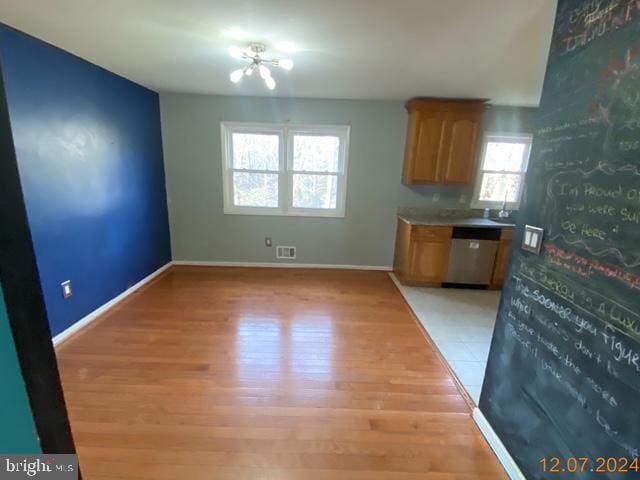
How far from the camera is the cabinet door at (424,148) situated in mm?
3490

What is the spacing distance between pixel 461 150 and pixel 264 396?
11.2ft

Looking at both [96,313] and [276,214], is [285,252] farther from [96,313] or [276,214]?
[96,313]

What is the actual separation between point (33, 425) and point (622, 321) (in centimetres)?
164

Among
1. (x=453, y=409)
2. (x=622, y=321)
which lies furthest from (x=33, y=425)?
(x=453, y=409)

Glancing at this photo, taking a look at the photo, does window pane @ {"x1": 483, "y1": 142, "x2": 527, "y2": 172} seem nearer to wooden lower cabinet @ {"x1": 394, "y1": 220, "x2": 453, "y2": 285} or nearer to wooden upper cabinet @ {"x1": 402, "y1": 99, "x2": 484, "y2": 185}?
wooden upper cabinet @ {"x1": 402, "y1": 99, "x2": 484, "y2": 185}

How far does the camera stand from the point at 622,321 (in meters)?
0.92

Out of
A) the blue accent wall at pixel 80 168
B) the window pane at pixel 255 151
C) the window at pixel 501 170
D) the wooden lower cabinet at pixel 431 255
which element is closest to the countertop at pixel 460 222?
the wooden lower cabinet at pixel 431 255

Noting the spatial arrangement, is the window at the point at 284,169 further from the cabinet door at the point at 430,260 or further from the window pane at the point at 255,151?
the cabinet door at the point at 430,260

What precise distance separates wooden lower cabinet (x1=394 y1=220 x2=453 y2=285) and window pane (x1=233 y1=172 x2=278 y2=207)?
6.05 ft

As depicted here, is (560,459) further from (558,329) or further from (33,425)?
(33,425)

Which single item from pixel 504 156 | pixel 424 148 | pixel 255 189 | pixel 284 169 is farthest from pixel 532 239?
pixel 255 189

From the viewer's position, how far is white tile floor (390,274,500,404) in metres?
2.17

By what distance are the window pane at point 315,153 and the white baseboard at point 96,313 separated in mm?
2347

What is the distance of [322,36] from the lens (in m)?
1.92
